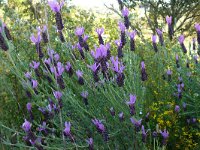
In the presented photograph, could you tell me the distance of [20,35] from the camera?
3.47 metres

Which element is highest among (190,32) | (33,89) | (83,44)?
(83,44)

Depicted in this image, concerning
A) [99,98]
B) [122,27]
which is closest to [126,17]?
[122,27]

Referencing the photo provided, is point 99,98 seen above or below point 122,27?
below

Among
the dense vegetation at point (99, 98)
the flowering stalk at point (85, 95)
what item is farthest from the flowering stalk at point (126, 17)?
the flowering stalk at point (85, 95)

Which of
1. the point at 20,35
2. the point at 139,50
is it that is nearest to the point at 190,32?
the point at 139,50

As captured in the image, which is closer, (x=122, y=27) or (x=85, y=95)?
(x=85, y=95)

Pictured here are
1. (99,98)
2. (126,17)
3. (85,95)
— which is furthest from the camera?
(126,17)

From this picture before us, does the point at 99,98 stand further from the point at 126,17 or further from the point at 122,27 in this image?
the point at 126,17

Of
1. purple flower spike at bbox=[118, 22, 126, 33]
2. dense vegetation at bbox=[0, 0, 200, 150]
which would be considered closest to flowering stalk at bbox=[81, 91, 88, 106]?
dense vegetation at bbox=[0, 0, 200, 150]

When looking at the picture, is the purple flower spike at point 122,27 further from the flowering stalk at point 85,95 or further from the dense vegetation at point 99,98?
the flowering stalk at point 85,95

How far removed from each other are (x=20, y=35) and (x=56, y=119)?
1.67m

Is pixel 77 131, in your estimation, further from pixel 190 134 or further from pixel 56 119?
pixel 190 134

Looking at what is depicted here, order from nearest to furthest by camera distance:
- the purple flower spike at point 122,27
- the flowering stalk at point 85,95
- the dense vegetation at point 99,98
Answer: the dense vegetation at point 99,98
the flowering stalk at point 85,95
the purple flower spike at point 122,27

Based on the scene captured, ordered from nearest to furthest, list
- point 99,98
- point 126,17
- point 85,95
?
point 85,95 < point 99,98 < point 126,17
